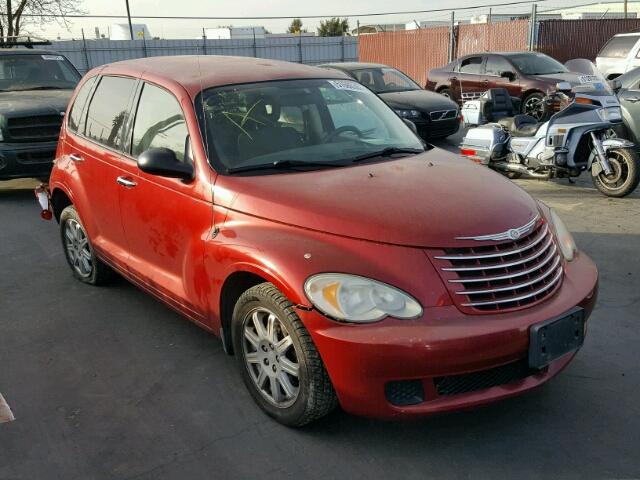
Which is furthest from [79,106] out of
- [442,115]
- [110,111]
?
[442,115]

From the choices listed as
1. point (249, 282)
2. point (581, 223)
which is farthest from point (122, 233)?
point (581, 223)

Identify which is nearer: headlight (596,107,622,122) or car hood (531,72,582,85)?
headlight (596,107,622,122)

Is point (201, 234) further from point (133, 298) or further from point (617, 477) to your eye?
point (617, 477)

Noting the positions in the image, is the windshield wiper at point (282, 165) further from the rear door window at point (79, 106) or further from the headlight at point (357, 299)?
the rear door window at point (79, 106)

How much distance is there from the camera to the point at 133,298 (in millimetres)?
5027

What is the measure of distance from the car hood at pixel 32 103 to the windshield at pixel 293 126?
18.1 feet

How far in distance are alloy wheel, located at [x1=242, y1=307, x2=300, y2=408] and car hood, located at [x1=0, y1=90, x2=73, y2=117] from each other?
6.46 m

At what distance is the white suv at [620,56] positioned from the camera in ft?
48.2

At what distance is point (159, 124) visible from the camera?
4066 millimetres

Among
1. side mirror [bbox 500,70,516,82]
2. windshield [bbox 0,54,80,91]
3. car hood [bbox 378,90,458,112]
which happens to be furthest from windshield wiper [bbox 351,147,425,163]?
side mirror [bbox 500,70,516,82]

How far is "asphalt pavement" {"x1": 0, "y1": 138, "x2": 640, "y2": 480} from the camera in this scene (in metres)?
2.94

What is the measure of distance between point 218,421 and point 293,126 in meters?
1.76

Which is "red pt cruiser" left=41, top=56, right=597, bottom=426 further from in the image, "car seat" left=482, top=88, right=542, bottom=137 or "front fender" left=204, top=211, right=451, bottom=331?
"car seat" left=482, top=88, right=542, bottom=137

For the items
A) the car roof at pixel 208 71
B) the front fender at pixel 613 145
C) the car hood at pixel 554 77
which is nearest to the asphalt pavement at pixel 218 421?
the car roof at pixel 208 71
